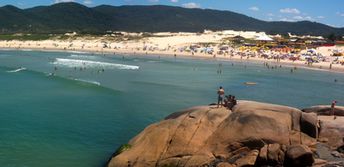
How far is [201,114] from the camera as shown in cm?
1956

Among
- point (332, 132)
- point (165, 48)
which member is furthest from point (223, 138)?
point (165, 48)

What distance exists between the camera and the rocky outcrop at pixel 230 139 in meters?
16.7

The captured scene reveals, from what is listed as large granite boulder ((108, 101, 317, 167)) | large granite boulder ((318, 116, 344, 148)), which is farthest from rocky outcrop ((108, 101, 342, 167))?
large granite boulder ((318, 116, 344, 148))

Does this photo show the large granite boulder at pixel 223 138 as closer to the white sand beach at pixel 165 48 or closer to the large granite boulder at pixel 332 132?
the large granite boulder at pixel 332 132

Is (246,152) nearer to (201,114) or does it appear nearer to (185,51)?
(201,114)

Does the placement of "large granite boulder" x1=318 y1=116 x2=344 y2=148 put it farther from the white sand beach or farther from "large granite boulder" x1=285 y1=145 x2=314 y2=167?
the white sand beach

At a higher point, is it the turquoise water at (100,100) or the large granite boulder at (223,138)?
the large granite boulder at (223,138)

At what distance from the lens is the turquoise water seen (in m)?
23.5

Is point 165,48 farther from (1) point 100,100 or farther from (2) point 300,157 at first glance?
(2) point 300,157

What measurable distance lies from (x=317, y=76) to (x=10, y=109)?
5053cm

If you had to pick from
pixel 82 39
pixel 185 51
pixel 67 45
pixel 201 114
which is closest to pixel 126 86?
pixel 201 114

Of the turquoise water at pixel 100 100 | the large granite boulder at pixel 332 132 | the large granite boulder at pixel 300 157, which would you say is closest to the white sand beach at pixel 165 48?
the turquoise water at pixel 100 100

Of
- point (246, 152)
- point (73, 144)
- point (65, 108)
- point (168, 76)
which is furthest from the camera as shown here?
point (168, 76)

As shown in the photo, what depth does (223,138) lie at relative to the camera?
17906mm
